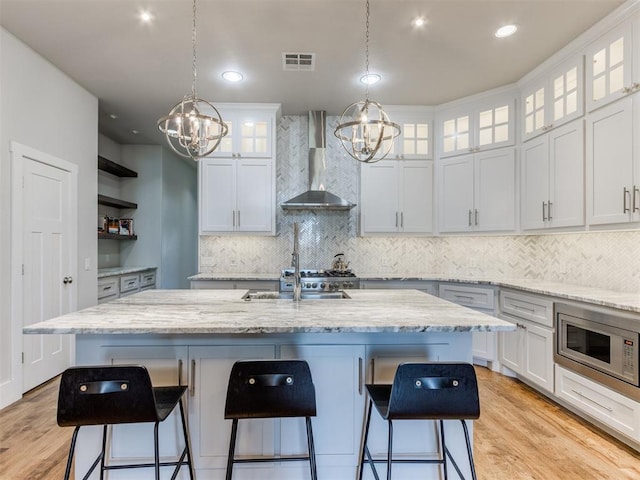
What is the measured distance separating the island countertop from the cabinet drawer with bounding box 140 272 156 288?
3382mm

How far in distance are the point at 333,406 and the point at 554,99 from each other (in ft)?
10.7

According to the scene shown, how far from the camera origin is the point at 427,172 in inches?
170

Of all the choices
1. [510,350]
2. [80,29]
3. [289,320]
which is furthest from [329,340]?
[80,29]

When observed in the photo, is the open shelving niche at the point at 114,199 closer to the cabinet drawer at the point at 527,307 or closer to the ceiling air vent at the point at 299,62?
the ceiling air vent at the point at 299,62

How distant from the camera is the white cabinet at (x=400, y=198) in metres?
4.32

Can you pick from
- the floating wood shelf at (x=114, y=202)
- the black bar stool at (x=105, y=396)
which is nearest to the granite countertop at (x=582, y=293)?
the black bar stool at (x=105, y=396)

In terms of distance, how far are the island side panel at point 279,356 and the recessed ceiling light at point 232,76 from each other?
2695 millimetres

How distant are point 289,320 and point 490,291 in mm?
2639

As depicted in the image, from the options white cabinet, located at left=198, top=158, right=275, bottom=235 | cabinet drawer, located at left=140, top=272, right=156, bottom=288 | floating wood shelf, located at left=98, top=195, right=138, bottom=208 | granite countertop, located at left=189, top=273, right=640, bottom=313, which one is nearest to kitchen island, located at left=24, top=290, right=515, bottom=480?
granite countertop, located at left=189, top=273, right=640, bottom=313

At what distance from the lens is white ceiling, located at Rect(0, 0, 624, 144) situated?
2527mm

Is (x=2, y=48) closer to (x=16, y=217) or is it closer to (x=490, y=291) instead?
(x=16, y=217)

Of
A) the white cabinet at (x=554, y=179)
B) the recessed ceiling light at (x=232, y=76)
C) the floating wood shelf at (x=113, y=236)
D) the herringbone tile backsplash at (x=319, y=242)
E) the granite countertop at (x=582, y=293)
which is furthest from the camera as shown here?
the floating wood shelf at (x=113, y=236)

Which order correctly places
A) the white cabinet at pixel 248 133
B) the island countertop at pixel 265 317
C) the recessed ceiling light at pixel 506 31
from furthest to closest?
the white cabinet at pixel 248 133 → the recessed ceiling light at pixel 506 31 → the island countertop at pixel 265 317

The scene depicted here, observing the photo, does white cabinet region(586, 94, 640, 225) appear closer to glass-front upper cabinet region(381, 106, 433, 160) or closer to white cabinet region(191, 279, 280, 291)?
glass-front upper cabinet region(381, 106, 433, 160)
